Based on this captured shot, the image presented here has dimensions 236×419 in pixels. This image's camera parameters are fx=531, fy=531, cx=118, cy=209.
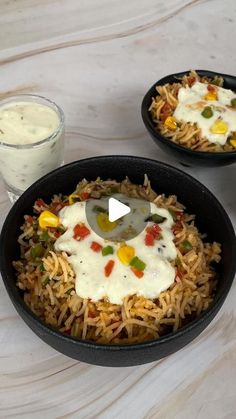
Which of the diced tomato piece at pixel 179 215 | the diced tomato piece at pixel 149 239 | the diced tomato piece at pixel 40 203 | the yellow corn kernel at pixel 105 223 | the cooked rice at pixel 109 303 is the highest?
the diced tomato piece at pixel 149 239

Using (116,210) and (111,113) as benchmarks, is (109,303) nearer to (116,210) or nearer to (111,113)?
(116,210)

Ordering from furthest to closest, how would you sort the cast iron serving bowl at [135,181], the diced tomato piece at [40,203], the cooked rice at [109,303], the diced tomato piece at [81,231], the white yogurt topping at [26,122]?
the white yogurt topping at [26,122] < the diced tomato piece at [40,203] < the diced tomato piece at [81,231] < the cooked rice at [109,303] < the cast iron serving bowl at [135,181]

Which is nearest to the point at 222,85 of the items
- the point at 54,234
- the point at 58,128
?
the point at 58,128

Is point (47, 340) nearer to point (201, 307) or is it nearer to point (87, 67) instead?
point (201, 307)

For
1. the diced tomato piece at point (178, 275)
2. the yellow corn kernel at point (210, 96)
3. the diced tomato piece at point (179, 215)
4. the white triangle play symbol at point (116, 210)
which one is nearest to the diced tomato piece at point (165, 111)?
the yellow corn kernel at point (210, 96)

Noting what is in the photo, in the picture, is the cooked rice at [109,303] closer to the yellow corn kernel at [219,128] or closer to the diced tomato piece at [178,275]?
the diced tomato piece at [178,275]

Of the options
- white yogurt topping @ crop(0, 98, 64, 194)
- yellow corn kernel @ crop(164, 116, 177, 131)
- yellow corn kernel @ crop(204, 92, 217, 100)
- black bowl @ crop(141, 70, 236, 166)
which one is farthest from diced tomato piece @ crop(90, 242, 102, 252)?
yellow corn kernel @ crop(204, 92, 217, 100)
